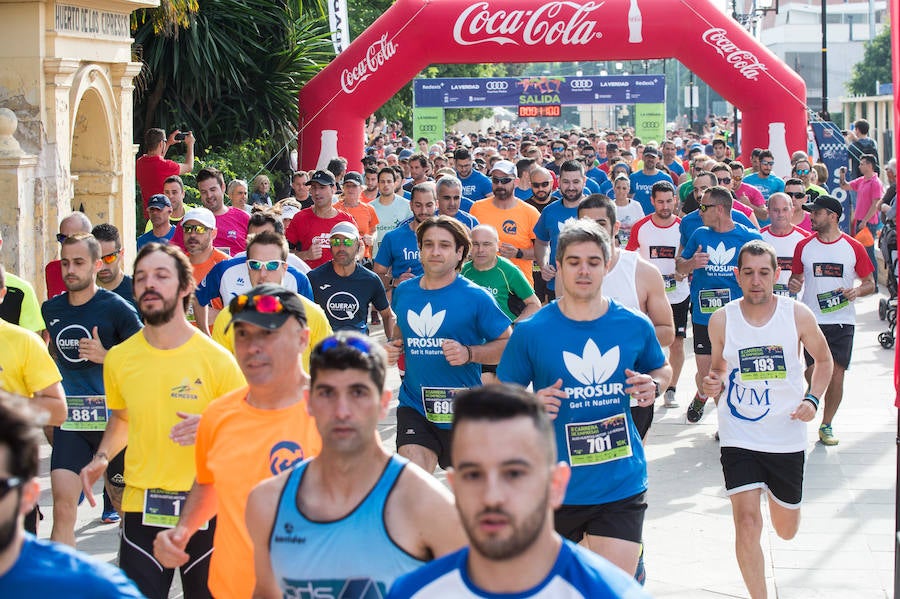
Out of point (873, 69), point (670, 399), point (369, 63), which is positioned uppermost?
point (873, 69)

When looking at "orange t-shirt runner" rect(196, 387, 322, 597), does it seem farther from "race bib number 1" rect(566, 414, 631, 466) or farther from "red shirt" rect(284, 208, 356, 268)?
"red shirt" rect(284, 208, 356, 268)

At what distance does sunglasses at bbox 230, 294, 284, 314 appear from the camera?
14.3 ft

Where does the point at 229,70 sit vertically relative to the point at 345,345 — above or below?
above

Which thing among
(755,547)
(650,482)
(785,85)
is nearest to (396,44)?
(785,85)

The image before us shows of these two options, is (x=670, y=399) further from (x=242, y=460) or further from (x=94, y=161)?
(x=242, y=460)

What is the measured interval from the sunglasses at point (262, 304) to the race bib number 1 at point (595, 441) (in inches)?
65.5

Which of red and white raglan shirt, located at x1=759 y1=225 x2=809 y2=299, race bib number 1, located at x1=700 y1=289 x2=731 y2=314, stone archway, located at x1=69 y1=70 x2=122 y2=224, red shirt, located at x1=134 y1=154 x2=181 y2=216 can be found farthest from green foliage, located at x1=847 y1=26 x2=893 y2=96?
race bib number 1, located at x1=700 y1=289 x2=731 y2=314

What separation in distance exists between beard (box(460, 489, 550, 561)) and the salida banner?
3195cm

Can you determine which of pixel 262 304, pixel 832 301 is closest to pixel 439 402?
pixel 262 304

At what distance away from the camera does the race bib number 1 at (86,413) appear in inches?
274

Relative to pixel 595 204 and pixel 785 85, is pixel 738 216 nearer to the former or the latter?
pixel 595 204

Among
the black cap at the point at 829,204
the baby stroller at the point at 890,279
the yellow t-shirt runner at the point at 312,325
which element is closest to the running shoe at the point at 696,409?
the black cap at the point at 829,204

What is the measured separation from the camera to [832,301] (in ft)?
33.4

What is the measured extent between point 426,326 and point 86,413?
5.80 ft
